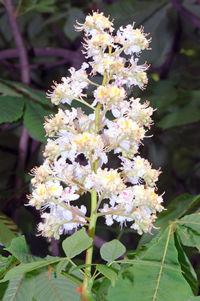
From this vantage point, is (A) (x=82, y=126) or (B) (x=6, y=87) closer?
(A) (x=82, y=126)

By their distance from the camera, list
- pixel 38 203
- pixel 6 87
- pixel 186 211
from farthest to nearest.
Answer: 1. pixel 6 87
2. pixel 186 211
3. pixel 38 203

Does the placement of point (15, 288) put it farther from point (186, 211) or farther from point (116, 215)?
point (186, 211)

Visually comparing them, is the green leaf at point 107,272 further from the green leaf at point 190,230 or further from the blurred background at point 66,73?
the blurred background at point 66,73

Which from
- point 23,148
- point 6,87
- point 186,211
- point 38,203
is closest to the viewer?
point 38,203

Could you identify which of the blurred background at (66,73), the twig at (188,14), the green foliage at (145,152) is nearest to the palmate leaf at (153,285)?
the green foliage at (145,152)

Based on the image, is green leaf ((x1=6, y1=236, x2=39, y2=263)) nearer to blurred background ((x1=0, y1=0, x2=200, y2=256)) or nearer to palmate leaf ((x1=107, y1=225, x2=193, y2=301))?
palmate leaf ((x1=107, y1=225, x2=193, y2=301))

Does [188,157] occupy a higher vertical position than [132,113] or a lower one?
higher

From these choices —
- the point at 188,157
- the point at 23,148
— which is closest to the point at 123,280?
the point at 23,148
